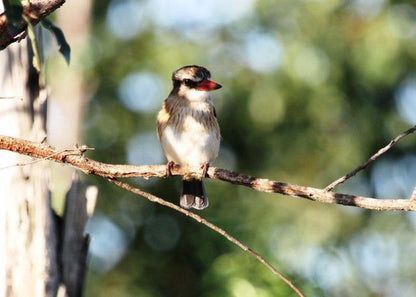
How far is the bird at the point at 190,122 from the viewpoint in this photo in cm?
434

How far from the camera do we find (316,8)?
6.92m

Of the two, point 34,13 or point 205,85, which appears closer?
point 34,13

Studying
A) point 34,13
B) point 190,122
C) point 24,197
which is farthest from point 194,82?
point 34,13

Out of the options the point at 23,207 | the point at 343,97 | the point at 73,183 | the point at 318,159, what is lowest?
the point at 23,207

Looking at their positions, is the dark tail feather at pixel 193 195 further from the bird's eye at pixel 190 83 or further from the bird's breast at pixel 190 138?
the bird's eye at pixel 190 83

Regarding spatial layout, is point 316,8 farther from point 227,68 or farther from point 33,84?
point 33,84

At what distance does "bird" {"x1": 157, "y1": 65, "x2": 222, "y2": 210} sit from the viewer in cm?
434

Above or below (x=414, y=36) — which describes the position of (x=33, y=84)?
below

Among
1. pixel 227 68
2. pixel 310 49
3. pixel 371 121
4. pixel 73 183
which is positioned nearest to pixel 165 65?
pixel 227 68

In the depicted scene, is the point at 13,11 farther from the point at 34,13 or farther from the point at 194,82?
the point at 194,82

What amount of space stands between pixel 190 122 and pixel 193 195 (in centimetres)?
49

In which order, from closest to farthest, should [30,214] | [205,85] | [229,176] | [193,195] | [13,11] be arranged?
[13,11] → [229,176] → [30,214] → [205,85] → [193,195]

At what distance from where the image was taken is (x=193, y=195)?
4.63m

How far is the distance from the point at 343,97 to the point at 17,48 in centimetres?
364
